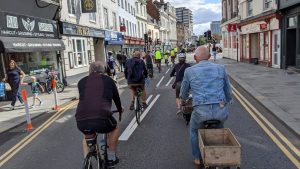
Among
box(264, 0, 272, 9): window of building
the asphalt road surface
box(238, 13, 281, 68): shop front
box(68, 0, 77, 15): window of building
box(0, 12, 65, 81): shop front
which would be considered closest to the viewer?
the asphalt road surface

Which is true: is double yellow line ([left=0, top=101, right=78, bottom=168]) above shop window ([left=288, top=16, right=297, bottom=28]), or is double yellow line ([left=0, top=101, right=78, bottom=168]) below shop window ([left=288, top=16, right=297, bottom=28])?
→ below

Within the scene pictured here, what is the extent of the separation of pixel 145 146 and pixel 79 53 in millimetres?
18783

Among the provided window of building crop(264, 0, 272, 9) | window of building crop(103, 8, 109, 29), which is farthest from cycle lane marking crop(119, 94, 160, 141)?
window of building crop(103, 8, 109, 29)

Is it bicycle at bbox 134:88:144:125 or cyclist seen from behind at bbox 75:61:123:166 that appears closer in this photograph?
cyclist seen from behind at bbox 75:61:123:166

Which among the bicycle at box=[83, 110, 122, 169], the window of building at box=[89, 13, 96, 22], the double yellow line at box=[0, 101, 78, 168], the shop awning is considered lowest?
the double yellow line at box=[0, 101, 78, 168]

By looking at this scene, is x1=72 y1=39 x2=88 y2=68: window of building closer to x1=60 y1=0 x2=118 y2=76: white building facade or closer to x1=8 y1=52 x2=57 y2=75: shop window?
x1=60 y1=0 x2=118 y2=76: white building facade

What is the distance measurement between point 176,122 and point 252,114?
2293 millimetres

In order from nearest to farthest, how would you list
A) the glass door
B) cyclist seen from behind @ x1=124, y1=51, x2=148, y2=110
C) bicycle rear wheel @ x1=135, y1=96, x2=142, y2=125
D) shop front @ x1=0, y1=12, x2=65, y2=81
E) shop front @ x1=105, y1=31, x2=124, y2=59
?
1. bicycle rear wheel @ x1=135, y1=96, x2=142, y2=125
2. cyclist seen from behind @ x1=124, y1=51, x2=148, y2=110
3. shop front @ x1=0, y1=12, x2=65, y2=81
4. the glass door
5. shop front @ x1=105, y1=31, x2=124, y2=59

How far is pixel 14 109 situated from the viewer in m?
12.6

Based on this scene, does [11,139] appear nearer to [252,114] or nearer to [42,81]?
[252,114]

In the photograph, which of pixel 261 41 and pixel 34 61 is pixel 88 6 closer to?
pixel 34 61

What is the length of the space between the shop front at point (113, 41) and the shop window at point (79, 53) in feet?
21.5

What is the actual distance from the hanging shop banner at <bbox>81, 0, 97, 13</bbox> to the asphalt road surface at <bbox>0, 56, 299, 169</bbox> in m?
15.7

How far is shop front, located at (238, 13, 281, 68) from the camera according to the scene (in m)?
22.3
